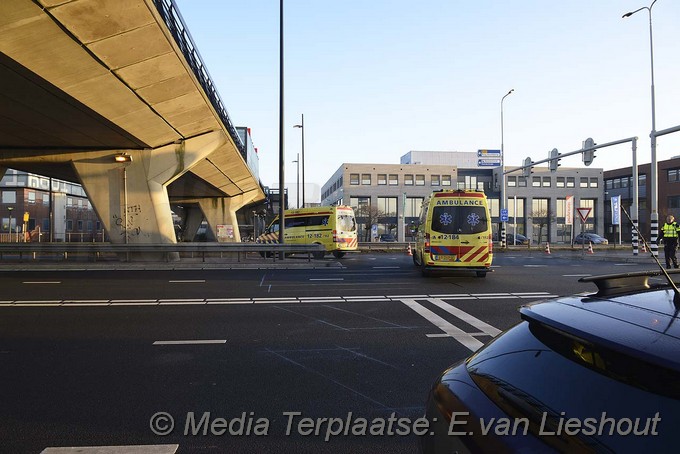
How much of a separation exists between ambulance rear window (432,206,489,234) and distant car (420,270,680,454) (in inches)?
483

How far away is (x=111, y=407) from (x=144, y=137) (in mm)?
16499

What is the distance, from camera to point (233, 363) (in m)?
5.43

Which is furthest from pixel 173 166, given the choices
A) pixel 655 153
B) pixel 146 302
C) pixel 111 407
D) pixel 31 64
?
pixel 655 153

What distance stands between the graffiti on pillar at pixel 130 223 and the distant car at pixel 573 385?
67.0ft

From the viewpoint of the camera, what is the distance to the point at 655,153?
2314 cm

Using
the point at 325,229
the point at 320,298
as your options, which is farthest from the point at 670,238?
the point at 325,229

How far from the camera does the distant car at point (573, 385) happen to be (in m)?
1.38

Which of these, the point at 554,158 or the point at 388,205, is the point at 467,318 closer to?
the point at 554,158

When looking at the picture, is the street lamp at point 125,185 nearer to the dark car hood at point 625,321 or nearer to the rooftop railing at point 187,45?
the rooftop railing at point 187,45

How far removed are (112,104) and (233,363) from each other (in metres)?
11.8

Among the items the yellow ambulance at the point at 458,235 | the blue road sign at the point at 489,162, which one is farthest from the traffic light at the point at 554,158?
the blue road sign at the point at 489,162

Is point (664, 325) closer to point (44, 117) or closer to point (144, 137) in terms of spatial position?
point (44, 117)

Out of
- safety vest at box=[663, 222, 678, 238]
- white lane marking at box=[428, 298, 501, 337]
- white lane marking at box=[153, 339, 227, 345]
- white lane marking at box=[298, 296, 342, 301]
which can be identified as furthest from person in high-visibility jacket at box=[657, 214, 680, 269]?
white lane marking at box=[153, 339, 227, 345]

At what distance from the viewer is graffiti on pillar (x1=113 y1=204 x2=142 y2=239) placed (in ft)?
66.6
